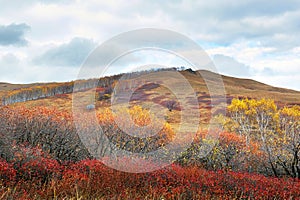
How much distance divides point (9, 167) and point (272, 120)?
32633 millimetres

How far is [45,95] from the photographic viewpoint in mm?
117500

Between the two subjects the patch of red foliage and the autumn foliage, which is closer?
the autumn foliage

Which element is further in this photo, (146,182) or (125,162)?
(125,162)

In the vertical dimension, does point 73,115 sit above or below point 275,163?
above

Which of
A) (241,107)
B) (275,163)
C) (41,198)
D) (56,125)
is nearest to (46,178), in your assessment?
(41,198)

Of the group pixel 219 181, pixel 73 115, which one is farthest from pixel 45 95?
pixel 219 181

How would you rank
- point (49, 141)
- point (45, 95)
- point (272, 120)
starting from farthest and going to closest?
point (45, 95)
point (272, 120)
point (49, 141)

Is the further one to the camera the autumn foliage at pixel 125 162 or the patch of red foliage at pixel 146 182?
the patch of red foliage at pixel 146 182

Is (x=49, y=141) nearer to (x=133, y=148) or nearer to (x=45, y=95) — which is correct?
(x=133, y=148)

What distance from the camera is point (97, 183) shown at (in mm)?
8664

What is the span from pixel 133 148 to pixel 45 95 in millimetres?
106279

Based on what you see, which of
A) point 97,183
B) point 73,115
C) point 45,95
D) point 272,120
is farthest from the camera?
point 45,95

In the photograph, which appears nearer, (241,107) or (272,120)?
(272,120)

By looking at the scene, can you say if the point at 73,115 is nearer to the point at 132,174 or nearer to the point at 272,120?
the point at 132,174
